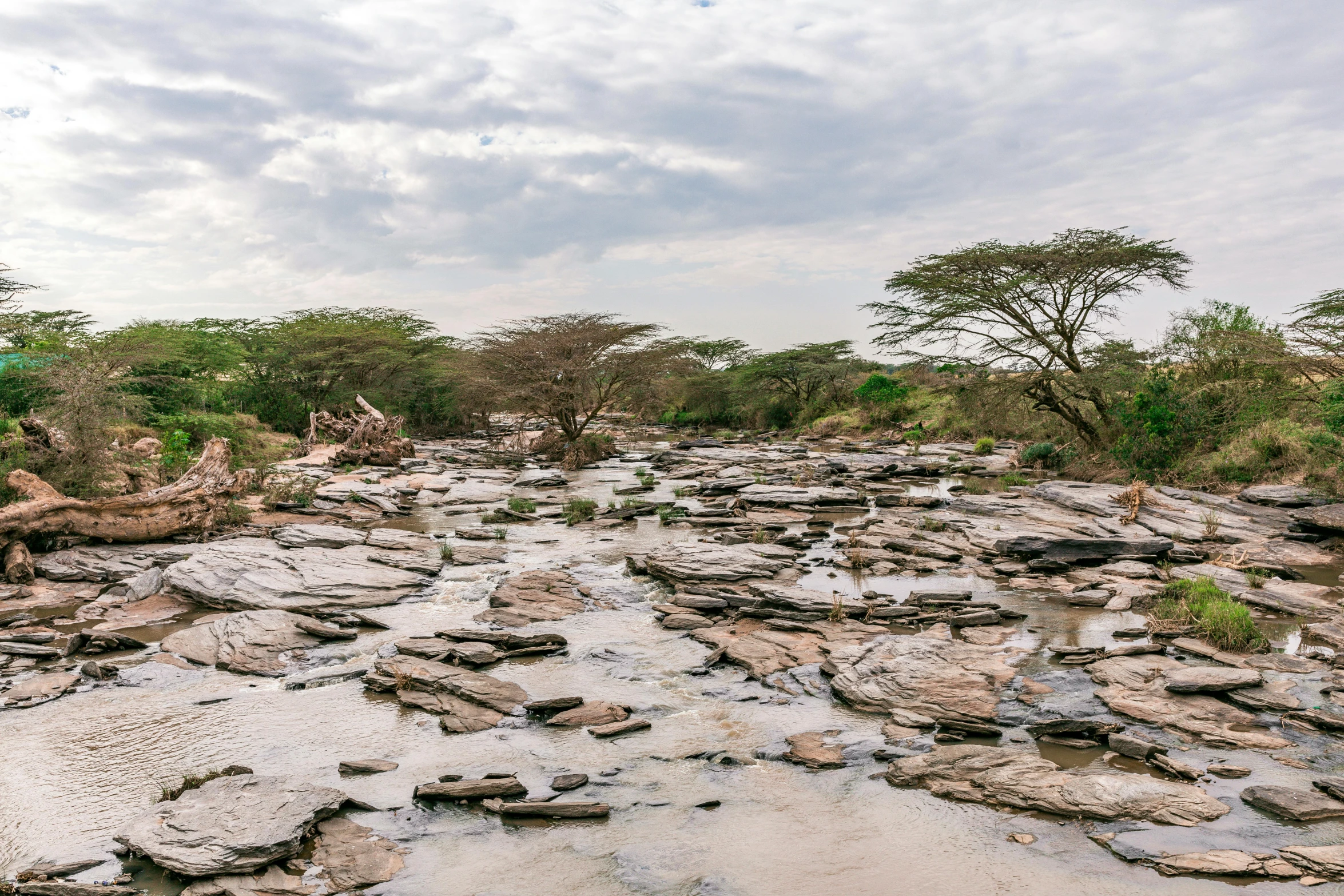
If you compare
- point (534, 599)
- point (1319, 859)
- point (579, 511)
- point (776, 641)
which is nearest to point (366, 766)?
point (776, 641)

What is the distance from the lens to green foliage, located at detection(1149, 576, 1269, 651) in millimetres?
7164

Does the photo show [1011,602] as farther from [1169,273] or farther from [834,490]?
[1169,273]

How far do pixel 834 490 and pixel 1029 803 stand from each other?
44.9 feet

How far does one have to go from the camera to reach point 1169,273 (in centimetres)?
2030

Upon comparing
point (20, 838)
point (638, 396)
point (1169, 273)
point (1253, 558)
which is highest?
point (1169, 273)

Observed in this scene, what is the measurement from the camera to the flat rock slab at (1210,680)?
6043 mm

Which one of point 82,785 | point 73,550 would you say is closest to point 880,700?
point 82,785

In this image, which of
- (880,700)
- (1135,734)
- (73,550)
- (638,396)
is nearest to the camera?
(1135,734)

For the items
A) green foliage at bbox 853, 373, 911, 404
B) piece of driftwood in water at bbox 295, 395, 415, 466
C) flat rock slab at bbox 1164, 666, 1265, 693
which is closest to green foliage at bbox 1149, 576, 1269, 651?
flat rock slab at bbox 1164, 666, 1265, 693

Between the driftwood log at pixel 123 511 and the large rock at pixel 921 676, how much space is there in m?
10.3

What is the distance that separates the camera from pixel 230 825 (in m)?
4.32

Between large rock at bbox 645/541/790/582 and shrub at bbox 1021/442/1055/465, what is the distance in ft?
46.4

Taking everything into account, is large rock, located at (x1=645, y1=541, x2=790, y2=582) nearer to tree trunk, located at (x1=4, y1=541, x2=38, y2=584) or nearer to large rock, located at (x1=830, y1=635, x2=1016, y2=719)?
large rock, located at (x1=830, y1=635, x2=1016, y2=719)

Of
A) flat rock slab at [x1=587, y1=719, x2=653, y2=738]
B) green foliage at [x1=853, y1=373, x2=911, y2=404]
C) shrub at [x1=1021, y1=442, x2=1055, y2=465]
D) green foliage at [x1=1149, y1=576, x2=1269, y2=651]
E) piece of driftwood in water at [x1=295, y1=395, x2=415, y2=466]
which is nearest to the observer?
flat rock slab at [x1=587, y1=719, x2=653, y2=738]
